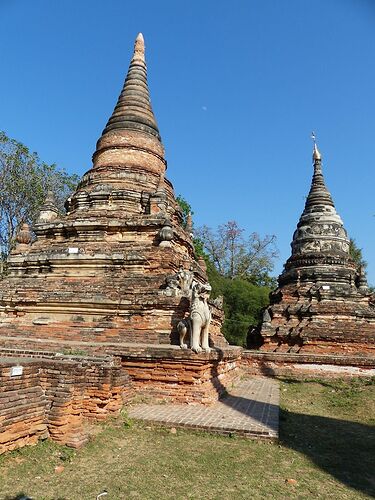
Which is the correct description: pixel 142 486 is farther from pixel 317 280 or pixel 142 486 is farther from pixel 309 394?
pixel 317 280

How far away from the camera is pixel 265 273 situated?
140 feet

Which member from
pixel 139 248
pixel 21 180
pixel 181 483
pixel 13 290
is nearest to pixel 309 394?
pixel 139 248

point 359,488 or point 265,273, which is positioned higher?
point 265,273

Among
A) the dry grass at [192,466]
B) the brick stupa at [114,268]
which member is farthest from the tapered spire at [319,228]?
the dry grass at [192,466]

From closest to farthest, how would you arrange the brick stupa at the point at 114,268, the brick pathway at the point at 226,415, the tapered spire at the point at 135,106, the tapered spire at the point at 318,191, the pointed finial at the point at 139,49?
the brick pathway at the point at 226,415 < the brick stupa at the point at 114,268 < the tapered spire at the point at 135,106 < the pointed finial at the point at 139,49 < the tapered spire at the point at 318,191

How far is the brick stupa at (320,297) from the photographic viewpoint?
1614 cm

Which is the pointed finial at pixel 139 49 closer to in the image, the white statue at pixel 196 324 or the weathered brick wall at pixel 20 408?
the white statue at pixel 196 324

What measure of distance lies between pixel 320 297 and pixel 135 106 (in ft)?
38.2

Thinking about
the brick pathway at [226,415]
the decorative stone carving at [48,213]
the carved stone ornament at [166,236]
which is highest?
the decorative stone carving at [48,213]

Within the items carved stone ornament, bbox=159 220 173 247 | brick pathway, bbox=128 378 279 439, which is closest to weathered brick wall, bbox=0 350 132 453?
brick pathway, bbox=128 378 279 439

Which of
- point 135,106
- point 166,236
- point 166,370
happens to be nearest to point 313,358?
point 166,236

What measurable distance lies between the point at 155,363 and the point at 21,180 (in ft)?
70.2

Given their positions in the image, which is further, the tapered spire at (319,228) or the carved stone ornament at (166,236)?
the tapered spire at (319,228)

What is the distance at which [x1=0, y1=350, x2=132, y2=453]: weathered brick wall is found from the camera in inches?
231
